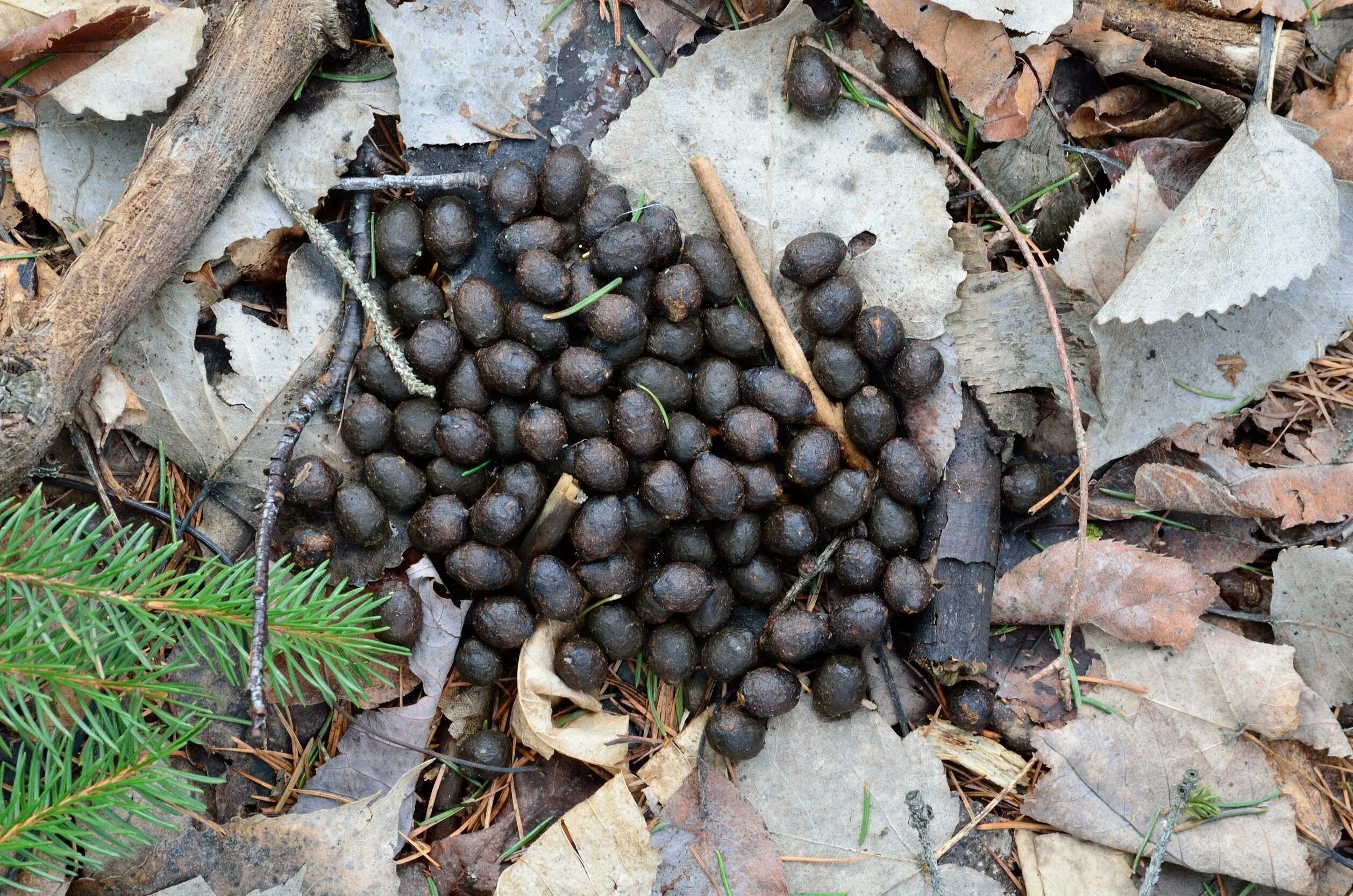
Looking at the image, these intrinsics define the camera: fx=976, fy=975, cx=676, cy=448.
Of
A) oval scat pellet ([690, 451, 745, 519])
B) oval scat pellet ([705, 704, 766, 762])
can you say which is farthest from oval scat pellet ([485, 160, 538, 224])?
oval scat pellet ([705, 704, 766, 762])

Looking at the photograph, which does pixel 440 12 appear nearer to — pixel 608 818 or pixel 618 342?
pixel 618 342

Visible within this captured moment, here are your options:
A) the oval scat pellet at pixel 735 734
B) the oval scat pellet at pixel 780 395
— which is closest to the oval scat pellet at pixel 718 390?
the oval scat pellet at pixel 780 395

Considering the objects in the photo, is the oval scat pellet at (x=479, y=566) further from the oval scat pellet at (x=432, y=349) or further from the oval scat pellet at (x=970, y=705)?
the oval scat pellet at (x=970, y=705)

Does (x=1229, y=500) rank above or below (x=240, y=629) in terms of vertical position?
below

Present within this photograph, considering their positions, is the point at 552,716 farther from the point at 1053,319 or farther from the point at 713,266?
the point at 1053,319

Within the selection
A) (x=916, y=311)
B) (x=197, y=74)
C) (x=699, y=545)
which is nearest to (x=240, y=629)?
(x=699, y=545)

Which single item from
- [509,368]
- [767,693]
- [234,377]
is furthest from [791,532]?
[234,377]
